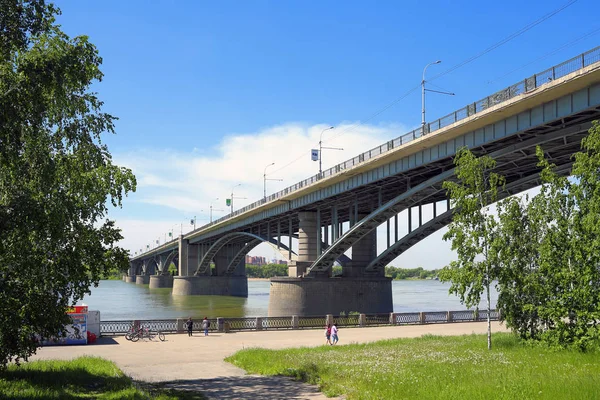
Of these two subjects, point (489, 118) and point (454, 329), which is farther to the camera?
point (454, 329)

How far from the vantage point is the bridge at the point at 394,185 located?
80.2ft

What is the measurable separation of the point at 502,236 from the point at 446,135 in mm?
11430

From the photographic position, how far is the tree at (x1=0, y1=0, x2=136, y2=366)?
10305 millimetres

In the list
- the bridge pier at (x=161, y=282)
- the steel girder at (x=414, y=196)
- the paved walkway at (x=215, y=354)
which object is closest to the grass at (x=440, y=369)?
Answer: the paved walkway at (x=215, y=354)

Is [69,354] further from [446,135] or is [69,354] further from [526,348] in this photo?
[446,135]

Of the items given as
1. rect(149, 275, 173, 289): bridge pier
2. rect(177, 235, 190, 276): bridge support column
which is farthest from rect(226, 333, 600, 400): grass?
rect(149, 275, 173, 289): bridge pier

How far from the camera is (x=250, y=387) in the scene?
1350 cm

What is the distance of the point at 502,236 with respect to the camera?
19750 mm

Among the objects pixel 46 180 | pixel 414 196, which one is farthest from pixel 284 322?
pixel 46 180

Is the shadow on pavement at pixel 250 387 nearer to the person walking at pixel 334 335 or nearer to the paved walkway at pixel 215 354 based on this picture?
the paved walkway at pixel 215 354

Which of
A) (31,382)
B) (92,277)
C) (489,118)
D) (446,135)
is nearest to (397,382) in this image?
(92,277)

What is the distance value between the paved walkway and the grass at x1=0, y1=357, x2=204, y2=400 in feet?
3.12

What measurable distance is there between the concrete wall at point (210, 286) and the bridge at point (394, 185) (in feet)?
76.0

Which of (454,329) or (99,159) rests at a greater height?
(99,159)
